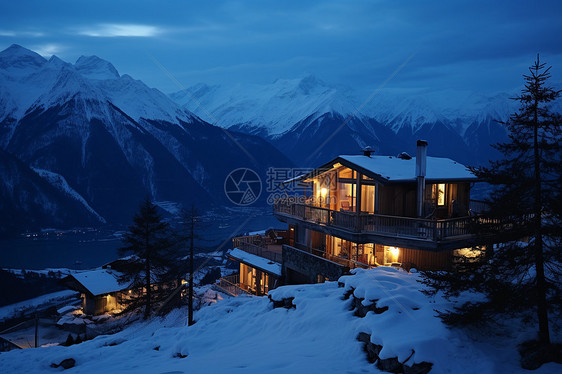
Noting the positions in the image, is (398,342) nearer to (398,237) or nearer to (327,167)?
(398,237)

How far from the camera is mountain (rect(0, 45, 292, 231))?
475 feet

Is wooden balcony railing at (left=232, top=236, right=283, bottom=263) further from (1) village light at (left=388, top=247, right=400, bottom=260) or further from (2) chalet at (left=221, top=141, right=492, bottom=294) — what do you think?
(1) village light at (left=388, top=247, right=400, bottom=260)

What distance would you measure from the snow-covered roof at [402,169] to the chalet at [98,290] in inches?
880

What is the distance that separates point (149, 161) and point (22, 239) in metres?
71.5

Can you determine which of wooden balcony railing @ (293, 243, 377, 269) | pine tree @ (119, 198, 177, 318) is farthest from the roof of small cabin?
pine tree @ (119, 198, 177, 318)

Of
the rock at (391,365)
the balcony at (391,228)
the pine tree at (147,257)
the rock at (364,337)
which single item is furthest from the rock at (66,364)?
the pine tree at (147,257)

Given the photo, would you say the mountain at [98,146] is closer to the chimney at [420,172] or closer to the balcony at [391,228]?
the balcony at [391,228]

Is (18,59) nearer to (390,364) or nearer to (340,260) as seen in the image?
(340,260)

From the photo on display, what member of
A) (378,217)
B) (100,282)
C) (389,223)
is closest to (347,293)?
(378,217)

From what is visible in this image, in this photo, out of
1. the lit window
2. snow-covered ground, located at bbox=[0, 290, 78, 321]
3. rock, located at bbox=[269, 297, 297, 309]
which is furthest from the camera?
snow-covered ground, located at bbox=[0, 290, 78, 321]

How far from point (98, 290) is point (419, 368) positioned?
29139mm

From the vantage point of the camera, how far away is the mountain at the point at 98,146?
5699 inches

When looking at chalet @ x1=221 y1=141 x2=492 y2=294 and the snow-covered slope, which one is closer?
chalet @ x1=221 y1=141 x2=492 y2=294

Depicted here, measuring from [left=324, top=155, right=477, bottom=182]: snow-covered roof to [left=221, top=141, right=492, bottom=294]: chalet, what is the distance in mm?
47
